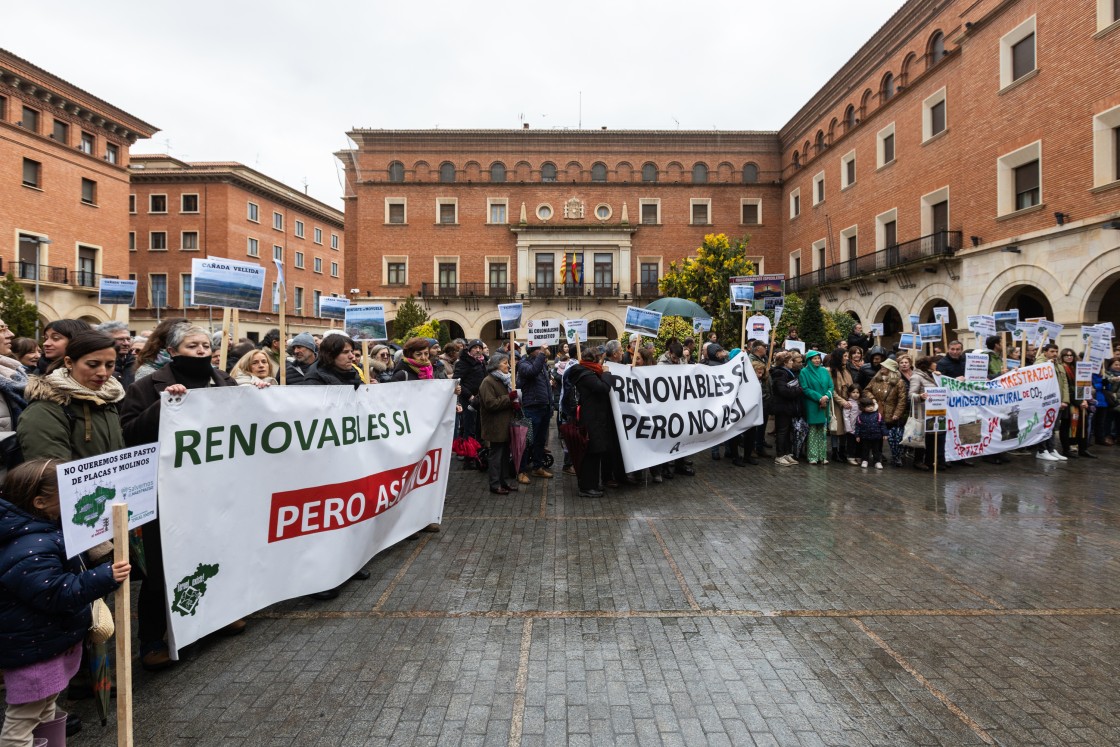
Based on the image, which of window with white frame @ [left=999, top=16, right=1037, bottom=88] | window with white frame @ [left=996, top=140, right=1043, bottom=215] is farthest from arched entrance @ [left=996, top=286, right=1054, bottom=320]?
window with white frame @ [left=999, top=16, right=1037, bottom=88]

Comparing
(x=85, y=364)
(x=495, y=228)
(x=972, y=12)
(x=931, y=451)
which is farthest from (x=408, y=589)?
(x=495, y=228)

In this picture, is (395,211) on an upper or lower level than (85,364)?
upper

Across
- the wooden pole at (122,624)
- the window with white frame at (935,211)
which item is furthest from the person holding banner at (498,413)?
the window with white frame at (935,211)

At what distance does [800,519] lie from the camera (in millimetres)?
6570

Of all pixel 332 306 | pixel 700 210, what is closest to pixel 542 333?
pixel 332 306

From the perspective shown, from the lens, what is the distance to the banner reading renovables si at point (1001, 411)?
9.45 meters

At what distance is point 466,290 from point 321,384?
118 feet

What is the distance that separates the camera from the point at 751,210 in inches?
1598

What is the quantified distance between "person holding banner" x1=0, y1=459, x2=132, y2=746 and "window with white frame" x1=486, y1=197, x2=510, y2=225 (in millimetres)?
39449

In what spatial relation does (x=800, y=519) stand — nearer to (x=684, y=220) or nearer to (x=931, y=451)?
(x=931, y=451)

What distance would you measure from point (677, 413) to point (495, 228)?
3388cm

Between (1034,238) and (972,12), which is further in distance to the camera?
(972,12)

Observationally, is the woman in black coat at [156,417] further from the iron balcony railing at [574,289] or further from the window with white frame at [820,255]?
the iron balcony railing at [574,289]

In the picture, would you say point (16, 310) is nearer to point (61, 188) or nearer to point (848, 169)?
point (61, 188)
